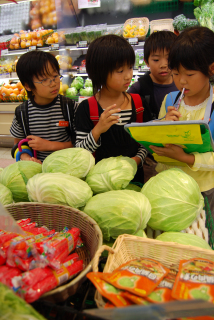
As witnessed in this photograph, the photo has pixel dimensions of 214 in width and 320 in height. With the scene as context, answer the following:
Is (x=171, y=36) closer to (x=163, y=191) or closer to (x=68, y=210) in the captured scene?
(x=163, y=191)

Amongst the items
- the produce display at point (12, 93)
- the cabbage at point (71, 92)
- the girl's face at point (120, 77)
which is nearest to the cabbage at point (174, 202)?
the girl's face at point (120, 77)

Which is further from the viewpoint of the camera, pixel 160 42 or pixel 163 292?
pixel 160 42

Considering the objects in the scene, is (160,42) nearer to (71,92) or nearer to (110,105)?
(110,105)

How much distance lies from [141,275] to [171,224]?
1.54ft

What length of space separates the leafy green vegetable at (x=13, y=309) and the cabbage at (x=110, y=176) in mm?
775

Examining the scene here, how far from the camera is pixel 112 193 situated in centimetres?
119

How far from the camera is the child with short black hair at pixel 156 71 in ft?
6.15

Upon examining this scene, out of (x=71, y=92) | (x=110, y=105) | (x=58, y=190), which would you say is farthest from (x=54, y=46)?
(x=58, y=190)

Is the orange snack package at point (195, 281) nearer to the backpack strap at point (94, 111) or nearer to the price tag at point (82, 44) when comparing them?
the backpack strap at point (94, 111)

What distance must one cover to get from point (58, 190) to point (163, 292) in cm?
67

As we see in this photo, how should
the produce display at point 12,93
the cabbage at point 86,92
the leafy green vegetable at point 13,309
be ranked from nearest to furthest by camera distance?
the leafy green vegetable at point 13,309
the cabbage at point 86,92
the produce display at point 12,93

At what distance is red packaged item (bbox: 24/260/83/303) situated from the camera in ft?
2.28

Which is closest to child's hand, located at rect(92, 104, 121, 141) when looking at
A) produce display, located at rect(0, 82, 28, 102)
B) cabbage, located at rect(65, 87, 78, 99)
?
cabbage, located at rect(65, 87, 78, 99)

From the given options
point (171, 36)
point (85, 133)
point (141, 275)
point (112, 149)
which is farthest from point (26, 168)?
Answer: point (171, 36)
